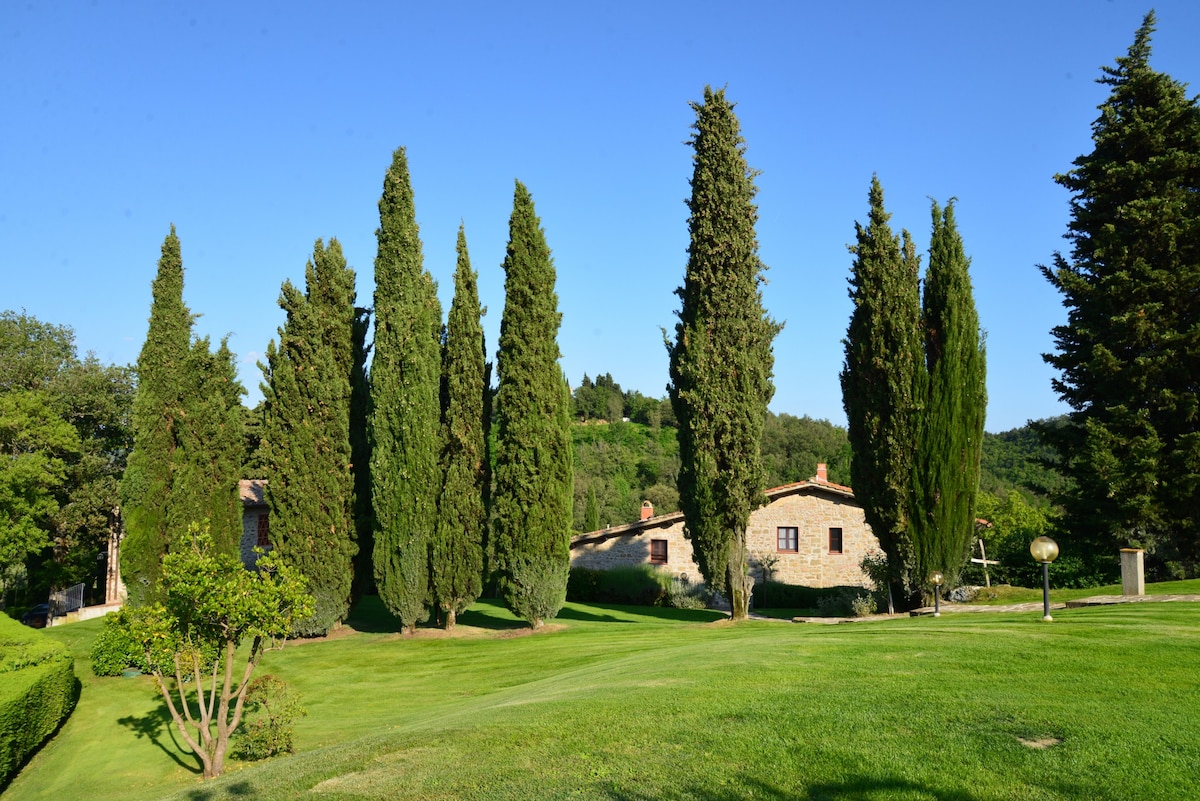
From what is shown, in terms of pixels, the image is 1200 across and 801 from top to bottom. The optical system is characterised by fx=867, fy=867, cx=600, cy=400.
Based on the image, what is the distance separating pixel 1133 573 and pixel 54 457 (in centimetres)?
3645

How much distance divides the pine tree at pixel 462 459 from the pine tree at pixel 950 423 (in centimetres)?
1208

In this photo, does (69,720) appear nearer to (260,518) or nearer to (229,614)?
(229,614)

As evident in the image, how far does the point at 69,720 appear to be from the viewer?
722 inches

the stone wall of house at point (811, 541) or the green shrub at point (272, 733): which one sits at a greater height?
the stone wall of house at point (811, 541)

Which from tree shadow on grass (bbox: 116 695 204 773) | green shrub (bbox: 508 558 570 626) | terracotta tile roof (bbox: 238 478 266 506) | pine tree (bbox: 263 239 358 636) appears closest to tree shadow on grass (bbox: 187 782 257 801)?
tree shadow on grass (bbox: 116 695 204 773)

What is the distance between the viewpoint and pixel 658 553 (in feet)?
114

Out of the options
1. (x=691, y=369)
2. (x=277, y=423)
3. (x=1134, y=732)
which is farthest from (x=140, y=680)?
(x=1134, y=732)

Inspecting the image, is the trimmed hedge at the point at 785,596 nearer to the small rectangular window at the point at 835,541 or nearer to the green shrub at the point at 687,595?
the small rectangular window at the point at 835,541

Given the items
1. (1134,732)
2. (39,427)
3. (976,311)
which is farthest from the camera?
(39,427)

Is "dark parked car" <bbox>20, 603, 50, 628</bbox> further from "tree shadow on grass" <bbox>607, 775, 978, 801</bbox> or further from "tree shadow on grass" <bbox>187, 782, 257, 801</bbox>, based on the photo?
"tree shadow on grass" <bbox>607, 775, 978, 801</bbox>

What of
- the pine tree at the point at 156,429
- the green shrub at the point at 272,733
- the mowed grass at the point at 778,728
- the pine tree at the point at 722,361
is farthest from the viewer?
the pine tree at the point at 156,429

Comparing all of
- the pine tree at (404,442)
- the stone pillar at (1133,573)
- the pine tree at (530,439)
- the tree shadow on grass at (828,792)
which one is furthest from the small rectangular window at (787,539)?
the tree shadow on grass at (828,792)

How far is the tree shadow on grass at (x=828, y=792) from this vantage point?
687 centimetres

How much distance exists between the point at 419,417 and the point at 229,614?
1160 cm
